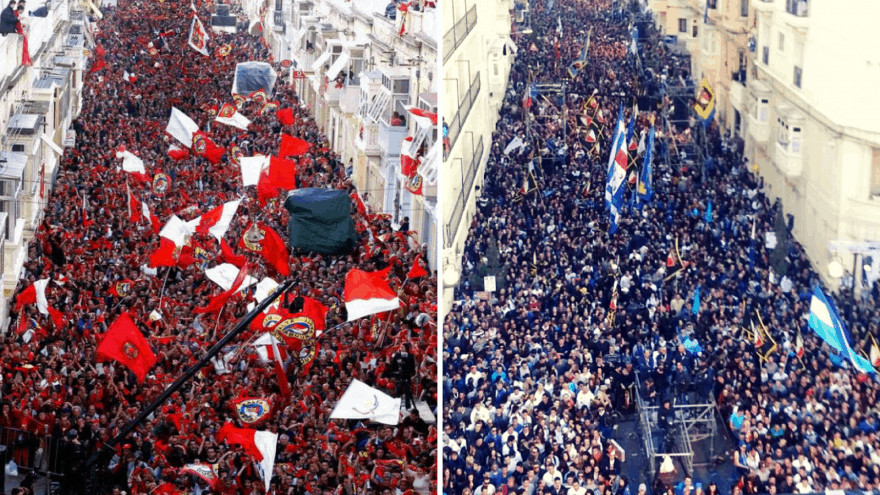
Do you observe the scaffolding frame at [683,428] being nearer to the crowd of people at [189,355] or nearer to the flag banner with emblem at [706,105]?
the flag banner with emblem at [706,105]

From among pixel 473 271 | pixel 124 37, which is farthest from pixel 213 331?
pixel 124 37

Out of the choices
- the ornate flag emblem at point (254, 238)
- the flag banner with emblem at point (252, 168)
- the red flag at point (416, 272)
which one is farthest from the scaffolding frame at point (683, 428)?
the flag banner with emblem at point (252, 168)

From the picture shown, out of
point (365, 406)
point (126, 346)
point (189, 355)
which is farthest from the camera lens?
point (189, 355)

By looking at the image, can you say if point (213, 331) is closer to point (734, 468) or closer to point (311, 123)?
point (734, 468)

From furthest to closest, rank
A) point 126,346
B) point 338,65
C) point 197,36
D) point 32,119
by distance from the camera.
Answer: point 197,36 < point 338,65 < point 32,119 < point 126,346

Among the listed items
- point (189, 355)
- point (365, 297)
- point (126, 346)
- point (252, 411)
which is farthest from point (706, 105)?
point (189, 355)

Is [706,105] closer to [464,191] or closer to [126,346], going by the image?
[464,191]
